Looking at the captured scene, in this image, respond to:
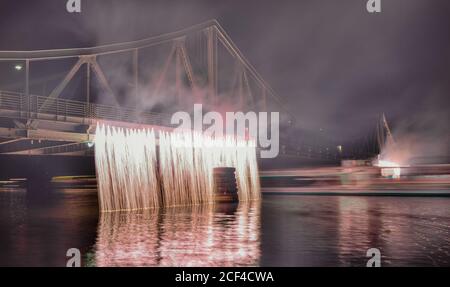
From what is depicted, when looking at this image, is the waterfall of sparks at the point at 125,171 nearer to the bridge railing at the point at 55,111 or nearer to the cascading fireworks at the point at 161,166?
the cascading fireworks at the point at 161,166

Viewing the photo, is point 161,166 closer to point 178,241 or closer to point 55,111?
point 55,111

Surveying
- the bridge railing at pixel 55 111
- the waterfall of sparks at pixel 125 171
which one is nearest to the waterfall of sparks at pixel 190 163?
the waterfall of sparks at pixel 125 171

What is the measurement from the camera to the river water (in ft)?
39.6

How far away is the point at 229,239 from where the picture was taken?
51.1ft

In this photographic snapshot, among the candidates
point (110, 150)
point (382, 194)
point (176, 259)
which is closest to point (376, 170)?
point (382, 194)

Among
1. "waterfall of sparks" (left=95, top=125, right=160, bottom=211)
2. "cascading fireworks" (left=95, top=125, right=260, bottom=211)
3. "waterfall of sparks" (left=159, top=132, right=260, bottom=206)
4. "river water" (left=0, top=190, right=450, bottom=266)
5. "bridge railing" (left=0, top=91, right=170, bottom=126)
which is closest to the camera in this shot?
"river water" (left=0, top=190, right=450, bottom=266)

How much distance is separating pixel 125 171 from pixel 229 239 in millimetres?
14329

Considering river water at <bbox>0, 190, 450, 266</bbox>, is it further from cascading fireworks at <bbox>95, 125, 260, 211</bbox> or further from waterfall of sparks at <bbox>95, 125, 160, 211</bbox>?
cascading fireworks at <bbox>95, 125, 260, 211</bbox>

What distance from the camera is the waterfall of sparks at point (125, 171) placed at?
90.2 feet

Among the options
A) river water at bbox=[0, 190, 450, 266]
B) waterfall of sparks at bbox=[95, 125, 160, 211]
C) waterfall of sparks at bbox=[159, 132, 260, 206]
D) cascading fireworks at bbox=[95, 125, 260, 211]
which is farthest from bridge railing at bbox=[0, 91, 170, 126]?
river water at bbox=[0, 190, 450, 266]

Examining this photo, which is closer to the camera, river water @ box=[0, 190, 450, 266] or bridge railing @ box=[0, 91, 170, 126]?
river water @ box=[0, 190, 450, 266]

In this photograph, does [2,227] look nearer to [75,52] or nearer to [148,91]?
[75,52]

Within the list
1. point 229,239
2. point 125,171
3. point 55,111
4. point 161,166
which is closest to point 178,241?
point 229,239
